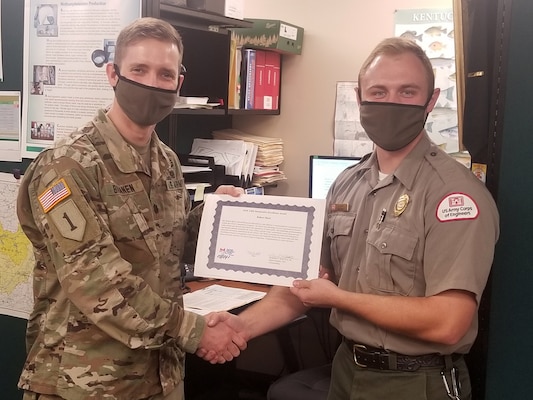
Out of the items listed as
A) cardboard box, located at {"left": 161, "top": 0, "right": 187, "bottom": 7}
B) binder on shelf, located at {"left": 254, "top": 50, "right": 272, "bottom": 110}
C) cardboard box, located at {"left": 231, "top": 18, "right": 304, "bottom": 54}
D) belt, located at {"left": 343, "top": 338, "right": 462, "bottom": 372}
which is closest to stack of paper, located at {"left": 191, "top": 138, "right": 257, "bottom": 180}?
binder on shelf, located at {"left": 254, "top": 50, "right": 272, "bottom": 110}

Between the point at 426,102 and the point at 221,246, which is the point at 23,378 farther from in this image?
the point at 426,102

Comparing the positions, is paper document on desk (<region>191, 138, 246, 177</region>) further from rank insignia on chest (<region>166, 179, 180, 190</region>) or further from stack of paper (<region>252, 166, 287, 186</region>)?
rank insignia on chest (<region>166, 179, 180, 190</region>)

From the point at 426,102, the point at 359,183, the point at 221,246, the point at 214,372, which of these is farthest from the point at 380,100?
the point at 214,372

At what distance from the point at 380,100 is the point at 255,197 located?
497 millimetres

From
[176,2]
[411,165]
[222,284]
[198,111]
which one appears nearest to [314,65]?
[198,111]

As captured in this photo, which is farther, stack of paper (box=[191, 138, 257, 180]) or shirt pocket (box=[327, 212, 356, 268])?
stack of paper (box=[191, 138, 257, 180])

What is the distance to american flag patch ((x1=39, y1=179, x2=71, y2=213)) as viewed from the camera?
1.62 m

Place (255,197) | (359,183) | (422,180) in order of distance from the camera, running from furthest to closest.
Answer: (255,197), (359,183), (422,180)

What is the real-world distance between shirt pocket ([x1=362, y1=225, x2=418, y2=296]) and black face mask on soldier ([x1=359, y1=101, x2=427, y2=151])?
9.5 inches

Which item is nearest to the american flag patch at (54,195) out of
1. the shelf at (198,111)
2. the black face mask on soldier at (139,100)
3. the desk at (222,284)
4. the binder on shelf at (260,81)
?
the black face mask on soldier at (139,100)

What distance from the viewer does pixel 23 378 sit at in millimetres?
1726

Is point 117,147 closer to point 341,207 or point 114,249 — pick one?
point 114,249

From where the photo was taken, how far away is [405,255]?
1594 millimetres

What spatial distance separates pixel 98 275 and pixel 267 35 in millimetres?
2062
